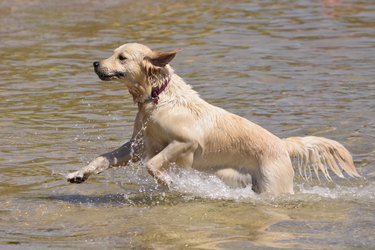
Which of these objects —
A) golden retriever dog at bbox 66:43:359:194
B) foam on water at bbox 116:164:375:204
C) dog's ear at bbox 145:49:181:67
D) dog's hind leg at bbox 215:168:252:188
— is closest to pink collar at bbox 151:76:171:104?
golden retriever dog at bbox 66:43:359:194

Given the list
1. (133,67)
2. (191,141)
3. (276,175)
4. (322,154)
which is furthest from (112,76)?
(322,154)

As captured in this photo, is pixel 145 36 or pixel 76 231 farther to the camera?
pixel 145 36

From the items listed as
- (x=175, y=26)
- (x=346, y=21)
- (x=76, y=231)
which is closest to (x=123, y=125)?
(x=76, y=231)

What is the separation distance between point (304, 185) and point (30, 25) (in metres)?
10.1

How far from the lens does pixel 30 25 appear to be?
18.1m

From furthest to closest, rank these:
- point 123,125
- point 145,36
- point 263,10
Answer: point 263,10
point 145,36
point 123,125

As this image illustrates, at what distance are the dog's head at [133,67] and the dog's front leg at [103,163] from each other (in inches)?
24.2

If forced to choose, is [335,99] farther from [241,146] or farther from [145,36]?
[145,36]

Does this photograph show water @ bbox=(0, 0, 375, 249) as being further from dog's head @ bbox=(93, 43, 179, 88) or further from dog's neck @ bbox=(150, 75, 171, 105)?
dog's head @ bbox=(93, 43, 179, 88)

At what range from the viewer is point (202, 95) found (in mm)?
12633

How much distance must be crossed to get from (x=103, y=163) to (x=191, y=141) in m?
0.81

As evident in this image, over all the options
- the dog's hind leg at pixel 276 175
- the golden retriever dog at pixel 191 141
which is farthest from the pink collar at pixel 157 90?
the dog's hind leg at pixel 276 175

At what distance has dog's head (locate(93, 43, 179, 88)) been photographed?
335 inches

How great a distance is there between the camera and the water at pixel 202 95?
25.0 ft
